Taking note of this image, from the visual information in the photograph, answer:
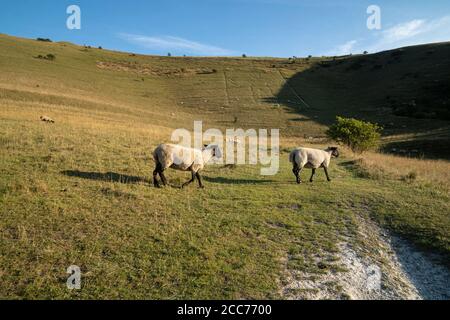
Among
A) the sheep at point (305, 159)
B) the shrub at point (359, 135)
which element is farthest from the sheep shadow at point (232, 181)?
the shrub at point (359, 135)

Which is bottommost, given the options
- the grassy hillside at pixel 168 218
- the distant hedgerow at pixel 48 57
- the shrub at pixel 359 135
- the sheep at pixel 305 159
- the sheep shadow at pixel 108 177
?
the grassy hillside at pixel 168 218

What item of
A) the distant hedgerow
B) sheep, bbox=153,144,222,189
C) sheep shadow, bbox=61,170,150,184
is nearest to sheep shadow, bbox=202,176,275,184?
sheep, bbox=153,144,222,189

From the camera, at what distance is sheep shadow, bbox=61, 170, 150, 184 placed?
547 inches

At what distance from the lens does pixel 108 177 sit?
14211 mm

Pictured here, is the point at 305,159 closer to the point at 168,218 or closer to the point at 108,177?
the point at 168,218

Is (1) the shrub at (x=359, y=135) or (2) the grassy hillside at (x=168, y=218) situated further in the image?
(1) the shrub at (x=359, y=135)

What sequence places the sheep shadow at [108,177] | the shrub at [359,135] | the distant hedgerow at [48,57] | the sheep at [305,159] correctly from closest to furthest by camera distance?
the sheep shadow at [108,177], the sheep at [305,159], the shrub at [359,135], the distant hedgerow at [48,57]

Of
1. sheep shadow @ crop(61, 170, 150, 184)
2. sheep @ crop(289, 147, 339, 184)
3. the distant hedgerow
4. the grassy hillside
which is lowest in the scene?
the grassy hillside

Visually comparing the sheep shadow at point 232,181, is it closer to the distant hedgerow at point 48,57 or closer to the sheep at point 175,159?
the sheep at point 175,159

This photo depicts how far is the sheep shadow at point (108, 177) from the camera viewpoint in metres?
13.9

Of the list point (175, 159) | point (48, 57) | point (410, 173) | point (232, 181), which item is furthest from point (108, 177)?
point (48, 57)

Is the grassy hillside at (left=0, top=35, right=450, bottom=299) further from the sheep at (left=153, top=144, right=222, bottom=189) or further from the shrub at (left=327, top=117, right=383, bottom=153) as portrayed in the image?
the shrub at (left=327, top=117, right=383, bottom=153)
